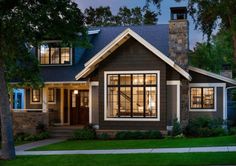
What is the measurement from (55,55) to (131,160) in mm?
15585

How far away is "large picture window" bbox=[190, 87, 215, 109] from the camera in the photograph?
90.4 ft

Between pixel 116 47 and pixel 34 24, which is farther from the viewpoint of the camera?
pixel 116 47

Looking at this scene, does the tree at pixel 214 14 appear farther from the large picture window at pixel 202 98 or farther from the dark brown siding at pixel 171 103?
the large picture window at pixel 202 98

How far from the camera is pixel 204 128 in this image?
25.5 meters

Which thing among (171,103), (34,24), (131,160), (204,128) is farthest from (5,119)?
(204,128)

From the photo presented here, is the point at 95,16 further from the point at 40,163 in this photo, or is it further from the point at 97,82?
the point at 40,163

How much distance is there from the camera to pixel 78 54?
30.5 m

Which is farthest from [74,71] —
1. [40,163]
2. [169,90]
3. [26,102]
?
[40,163]

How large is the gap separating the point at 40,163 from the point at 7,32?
17.0 feet

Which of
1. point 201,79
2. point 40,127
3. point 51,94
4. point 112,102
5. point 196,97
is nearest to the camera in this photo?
point 112,102

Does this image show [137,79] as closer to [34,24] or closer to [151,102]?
[151,102]

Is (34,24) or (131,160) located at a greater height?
(34,24)

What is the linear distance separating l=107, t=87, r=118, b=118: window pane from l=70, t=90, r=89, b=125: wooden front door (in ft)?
15.0

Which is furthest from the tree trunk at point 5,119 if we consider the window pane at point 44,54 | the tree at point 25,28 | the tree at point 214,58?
the tree at point 214,58
